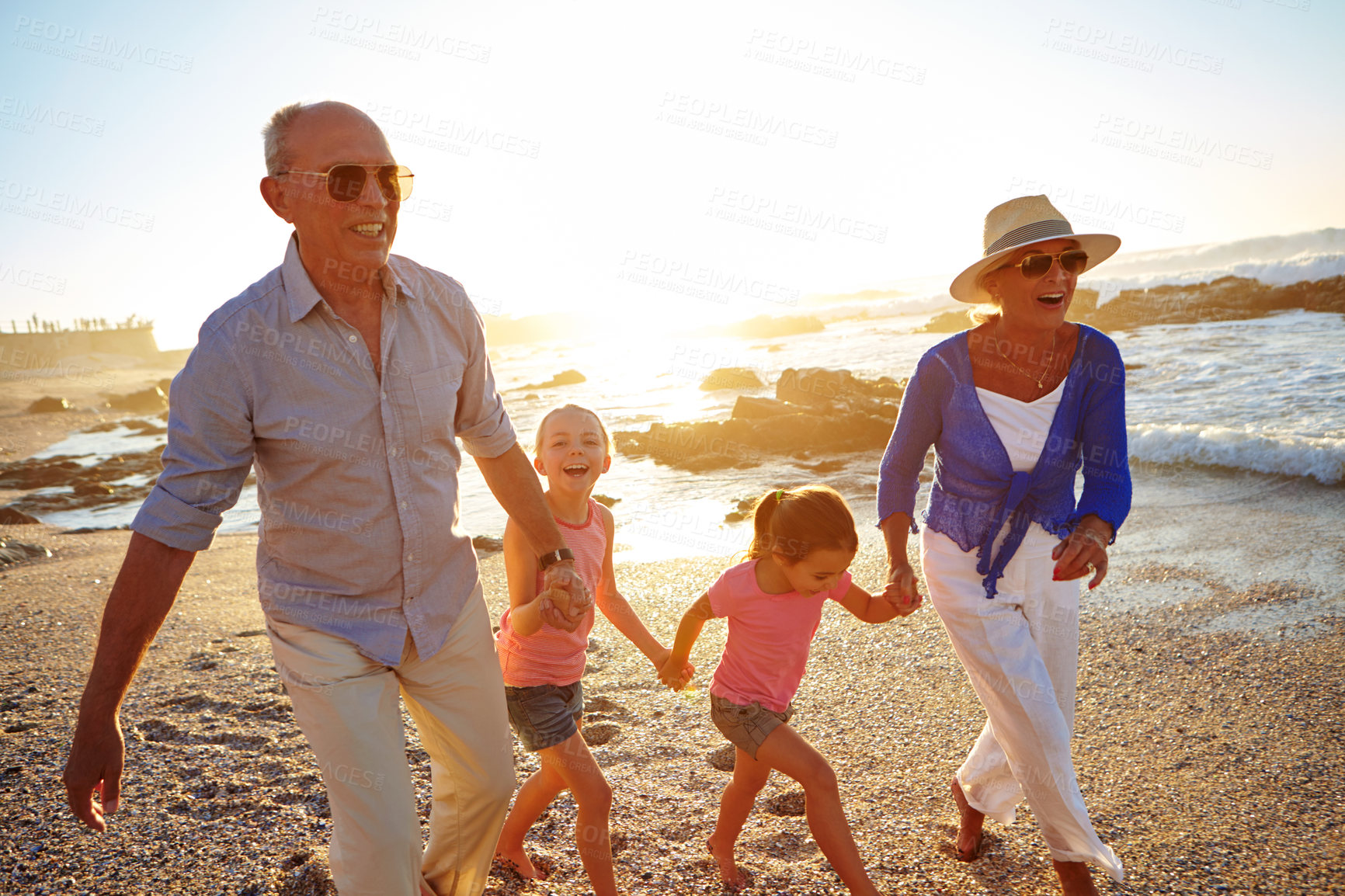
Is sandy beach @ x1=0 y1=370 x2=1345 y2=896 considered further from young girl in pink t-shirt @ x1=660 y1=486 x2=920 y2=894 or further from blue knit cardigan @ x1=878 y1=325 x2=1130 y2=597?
blue knit cardigan @ x1=878 y1=325 x2=1130 y2=597

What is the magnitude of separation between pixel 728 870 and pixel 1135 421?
11.2m

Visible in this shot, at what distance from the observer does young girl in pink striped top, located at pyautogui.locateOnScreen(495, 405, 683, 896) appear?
2730 mm

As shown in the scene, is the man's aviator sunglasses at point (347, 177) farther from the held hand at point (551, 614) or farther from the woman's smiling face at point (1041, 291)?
the woman's smiling face at point (1041, 291)

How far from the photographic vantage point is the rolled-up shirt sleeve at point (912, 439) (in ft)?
9.98

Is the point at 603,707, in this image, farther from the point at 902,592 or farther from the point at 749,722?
the point at 902,592

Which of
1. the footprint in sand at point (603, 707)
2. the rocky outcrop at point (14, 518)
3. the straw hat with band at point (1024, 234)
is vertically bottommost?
the rocky outcrop at point (14, 518)

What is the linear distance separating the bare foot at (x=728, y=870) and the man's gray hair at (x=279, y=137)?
8.76ft

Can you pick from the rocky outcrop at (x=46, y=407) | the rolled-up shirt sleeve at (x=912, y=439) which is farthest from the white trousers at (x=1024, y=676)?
the rocky outcrop at (x=46, y=407)

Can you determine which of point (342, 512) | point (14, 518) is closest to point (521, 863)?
point (342, 512)

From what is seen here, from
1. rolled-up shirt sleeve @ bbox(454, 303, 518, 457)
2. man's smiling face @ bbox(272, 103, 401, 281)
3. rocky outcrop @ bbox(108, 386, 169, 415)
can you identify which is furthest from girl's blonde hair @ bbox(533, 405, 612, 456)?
rocky outcrop @ bbox(108, 386, 169, 415)

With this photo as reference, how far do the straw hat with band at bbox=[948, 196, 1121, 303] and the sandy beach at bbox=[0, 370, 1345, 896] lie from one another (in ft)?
7.35

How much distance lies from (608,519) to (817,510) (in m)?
0.97

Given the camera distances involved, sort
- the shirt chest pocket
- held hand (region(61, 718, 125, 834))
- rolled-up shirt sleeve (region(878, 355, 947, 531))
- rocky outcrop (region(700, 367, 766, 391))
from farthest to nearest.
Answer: rocky outcrop (region(700, 367, 766, 391)) < rolled-up shirt sleeve (region(878, 355, 947, 531)) < the shirt chest pocket < held hand (region(61, 718, 125, 834))

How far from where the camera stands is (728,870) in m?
2.93
